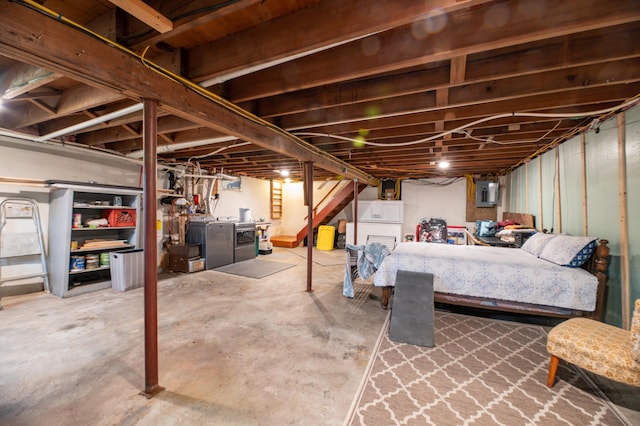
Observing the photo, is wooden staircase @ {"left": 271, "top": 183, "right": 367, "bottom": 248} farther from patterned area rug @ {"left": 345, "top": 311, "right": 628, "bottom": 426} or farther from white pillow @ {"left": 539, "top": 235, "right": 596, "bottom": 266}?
patterned area rug @ {"left": 345, "top": 311, "right": 628, "bottom": 426}

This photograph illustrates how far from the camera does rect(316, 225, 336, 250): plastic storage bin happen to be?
326 inches

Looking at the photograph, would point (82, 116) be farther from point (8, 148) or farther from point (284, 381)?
point (284, 381)

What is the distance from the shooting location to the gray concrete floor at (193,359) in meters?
1.68

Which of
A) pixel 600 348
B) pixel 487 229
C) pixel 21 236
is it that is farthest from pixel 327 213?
pixel 600 348

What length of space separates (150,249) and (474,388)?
2.57 metres

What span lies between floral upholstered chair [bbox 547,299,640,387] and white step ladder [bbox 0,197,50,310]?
19.8 ft

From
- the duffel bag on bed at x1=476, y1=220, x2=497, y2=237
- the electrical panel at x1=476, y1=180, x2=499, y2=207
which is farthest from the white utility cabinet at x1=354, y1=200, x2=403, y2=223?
the duffel bag on bed at x1=476, y1=220, x2=497, y2=237

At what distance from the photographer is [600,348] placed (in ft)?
5.56

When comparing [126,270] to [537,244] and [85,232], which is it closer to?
[85,232]

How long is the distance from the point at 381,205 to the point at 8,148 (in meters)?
7.56

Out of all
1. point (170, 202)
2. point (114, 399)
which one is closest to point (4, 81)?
point (114, 399)

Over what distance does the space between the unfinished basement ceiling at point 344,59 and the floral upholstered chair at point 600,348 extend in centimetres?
174

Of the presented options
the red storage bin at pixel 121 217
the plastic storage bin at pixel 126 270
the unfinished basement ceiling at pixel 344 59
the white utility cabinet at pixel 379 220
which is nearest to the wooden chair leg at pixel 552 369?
the unfinished basement ceiling at pixel 344 59

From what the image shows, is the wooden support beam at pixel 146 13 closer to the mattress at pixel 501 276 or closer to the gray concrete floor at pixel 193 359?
the gray concrete floor at pixel 193 359
